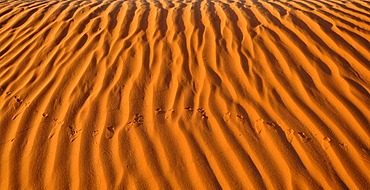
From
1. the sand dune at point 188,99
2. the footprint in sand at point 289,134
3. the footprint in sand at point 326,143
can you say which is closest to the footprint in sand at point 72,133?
the sand dune at point 188,99

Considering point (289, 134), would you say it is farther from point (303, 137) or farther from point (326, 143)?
point (326, 143)

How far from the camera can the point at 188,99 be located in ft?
10.5

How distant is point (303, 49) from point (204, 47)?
Result: 1141mm

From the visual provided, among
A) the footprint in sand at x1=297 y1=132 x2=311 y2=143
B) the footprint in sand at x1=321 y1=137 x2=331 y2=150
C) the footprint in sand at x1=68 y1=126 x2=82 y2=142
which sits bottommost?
the footprint in sand at x1=321 y1=137 x2=331 y2=150

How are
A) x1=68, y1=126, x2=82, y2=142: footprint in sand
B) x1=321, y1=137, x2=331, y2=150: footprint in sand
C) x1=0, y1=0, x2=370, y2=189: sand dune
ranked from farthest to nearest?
x1=68, y1=126, x2=82, y2=142: footprint in sand → x1=321, y1=137, x2=331, y2=150: footprint in sand → x1=0, y1=0, x2=370, y2=189: sand dune

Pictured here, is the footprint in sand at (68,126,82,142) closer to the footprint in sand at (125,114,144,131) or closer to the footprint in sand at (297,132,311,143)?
the footprint in sand at (125,114,144,131)

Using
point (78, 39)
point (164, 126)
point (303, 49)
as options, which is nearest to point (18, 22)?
point (78, 39)

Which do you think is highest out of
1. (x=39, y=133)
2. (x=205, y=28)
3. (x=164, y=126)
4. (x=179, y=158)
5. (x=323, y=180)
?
(x=205, y=28)

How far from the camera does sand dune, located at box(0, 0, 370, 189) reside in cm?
256

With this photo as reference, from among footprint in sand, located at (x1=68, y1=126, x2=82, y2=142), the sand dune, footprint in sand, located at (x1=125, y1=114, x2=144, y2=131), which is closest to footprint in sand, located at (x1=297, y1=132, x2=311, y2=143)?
the sand dune

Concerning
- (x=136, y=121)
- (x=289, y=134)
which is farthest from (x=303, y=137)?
(x=136, y=121)

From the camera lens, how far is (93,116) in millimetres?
3066

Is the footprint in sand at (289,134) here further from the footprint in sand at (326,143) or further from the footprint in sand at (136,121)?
the footprint in sand at (136,121)

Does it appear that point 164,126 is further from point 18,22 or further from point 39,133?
point 18,22
